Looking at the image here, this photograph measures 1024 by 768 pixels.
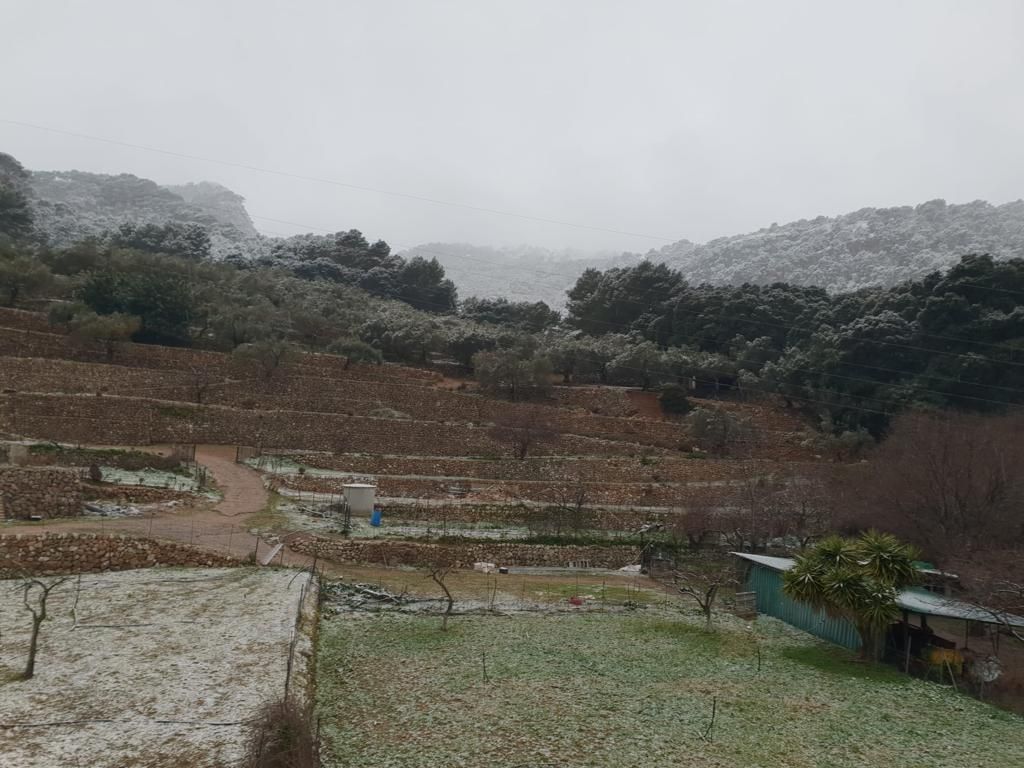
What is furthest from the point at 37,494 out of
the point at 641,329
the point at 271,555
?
the point at 641,329

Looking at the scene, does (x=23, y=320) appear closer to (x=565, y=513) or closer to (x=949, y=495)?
(x=565, y=513)

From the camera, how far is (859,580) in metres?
15.6

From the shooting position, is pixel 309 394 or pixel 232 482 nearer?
pixel 232 482

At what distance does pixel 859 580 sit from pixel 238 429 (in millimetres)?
27730

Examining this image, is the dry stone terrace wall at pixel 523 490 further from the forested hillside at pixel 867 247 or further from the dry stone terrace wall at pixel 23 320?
the forested hillside at pixel 867 247

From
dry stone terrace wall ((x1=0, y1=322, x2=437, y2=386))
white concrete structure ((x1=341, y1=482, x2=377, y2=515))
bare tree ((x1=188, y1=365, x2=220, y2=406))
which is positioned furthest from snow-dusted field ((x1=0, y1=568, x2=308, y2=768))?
dry stone terrace wall ((x1=0, y1=322, x2=437, y2=386))

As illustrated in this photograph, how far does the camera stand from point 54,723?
8.83 meters

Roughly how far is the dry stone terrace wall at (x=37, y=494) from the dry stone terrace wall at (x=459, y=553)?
6227 millimetres

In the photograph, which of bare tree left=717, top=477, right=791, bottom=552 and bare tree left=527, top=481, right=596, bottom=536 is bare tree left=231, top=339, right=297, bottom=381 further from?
bare tree left=717, top=477, right=791, bottom=552

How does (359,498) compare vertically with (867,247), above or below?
below

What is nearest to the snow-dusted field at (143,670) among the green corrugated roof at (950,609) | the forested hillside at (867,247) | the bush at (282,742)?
the bush at (282,742)

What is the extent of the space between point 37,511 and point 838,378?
43.9m

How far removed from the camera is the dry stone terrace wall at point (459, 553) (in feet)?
71.6

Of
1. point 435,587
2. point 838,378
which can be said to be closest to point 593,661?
point 435,587
